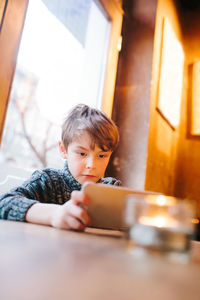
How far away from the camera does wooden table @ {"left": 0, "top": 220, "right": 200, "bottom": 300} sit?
211mm

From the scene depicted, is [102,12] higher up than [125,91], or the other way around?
[102,12]

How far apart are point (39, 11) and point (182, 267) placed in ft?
4.55

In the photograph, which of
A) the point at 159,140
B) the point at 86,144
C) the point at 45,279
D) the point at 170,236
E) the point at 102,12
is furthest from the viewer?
the point at 159,140

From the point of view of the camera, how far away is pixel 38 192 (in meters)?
0.95

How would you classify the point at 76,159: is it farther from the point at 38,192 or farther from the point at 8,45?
the point at 8,45

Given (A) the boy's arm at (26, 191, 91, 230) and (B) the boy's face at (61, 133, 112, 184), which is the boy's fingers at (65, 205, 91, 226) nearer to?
(A) the boy's arm at (26, 191, 91, 230)

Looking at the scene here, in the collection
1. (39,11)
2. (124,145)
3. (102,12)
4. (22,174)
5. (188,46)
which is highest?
(188,46)

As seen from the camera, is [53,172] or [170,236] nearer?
[170,236]

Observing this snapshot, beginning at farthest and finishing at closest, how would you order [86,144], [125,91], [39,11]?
[125,91] → [39,11] → [86,144]

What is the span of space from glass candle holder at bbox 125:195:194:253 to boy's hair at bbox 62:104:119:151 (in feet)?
2.22

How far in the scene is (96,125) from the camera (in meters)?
1.10

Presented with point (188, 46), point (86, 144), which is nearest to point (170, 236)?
point (86, 144)

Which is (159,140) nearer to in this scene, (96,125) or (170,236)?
(96,125)

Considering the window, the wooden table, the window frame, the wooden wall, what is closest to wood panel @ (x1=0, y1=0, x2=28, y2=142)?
the window frame
